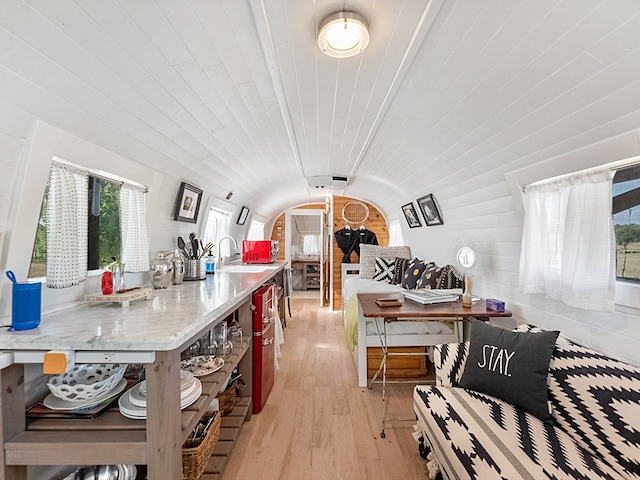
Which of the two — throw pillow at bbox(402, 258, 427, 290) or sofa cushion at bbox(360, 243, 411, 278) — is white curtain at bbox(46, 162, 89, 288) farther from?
sofa cushion at bbox(360, 243, 411, 278)

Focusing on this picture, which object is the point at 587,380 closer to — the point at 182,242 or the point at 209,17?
the point at 209,17

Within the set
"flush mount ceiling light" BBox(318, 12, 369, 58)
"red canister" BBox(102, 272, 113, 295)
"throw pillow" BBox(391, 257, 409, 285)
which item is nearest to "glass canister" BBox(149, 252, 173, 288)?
"red canister" BBox(102, 272, 113, 295)

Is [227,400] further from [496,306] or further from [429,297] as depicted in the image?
[496,306]

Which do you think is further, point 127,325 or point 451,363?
point 451,363

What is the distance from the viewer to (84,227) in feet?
5.14

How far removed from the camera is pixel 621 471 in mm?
1171

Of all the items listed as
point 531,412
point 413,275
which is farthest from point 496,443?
point 413,275

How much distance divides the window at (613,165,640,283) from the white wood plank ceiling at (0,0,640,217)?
29cm

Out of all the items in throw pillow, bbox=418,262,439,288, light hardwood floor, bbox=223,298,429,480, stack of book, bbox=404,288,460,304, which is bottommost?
light hardwood floor, bbox=223,298,429,480

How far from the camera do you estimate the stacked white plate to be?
1.18 metres

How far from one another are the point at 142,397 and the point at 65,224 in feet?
2.80

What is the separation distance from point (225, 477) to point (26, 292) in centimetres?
136

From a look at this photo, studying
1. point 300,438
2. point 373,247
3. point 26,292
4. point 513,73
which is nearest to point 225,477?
point 300,438

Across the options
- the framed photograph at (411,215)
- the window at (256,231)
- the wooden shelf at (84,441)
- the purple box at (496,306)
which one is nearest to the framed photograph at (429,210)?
the framed photograph at (411,215)
